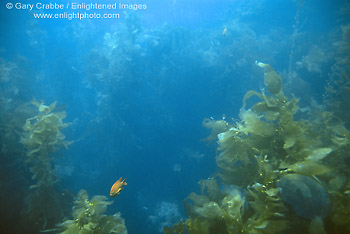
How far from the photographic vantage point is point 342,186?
229cm

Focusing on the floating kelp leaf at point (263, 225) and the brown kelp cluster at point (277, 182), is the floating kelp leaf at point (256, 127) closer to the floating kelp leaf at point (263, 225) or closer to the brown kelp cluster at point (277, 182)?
the brown kelp cluster at point (277, 182)

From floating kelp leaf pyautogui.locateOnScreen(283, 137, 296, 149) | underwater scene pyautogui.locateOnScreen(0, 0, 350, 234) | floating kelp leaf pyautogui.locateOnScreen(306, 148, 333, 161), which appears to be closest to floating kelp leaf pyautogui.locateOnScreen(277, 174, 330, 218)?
floating kelp leaf pyautogui.locateOnScreen(306, 148, 333, 161)

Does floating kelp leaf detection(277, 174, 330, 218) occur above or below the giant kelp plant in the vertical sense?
below

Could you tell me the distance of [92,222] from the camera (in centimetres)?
295

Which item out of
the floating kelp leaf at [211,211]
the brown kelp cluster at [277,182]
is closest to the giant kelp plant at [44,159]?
the brown kelp cluster at [277,182]

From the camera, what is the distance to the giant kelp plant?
439cm

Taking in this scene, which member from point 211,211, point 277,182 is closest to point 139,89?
point 211,211

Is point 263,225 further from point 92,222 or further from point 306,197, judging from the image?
point 92,222

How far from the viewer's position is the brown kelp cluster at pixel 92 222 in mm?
2828

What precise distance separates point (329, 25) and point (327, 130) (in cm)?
690

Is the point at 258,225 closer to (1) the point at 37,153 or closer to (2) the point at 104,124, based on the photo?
(1) the point at 37,153

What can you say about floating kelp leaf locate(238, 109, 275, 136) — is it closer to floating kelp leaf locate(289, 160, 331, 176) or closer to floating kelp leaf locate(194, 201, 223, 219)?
floating kelp leaf locate(289, 160, 331, 176)

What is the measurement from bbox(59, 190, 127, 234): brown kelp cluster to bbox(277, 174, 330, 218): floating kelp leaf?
8.09ft

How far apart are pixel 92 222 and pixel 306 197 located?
2.83 meters
